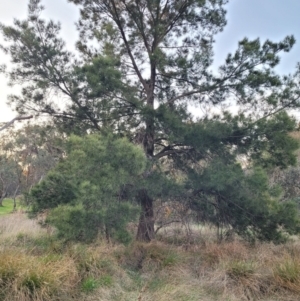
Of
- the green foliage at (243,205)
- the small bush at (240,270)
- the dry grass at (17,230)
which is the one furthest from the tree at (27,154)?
the small bush at (240,270)

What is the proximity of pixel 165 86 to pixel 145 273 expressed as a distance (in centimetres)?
462

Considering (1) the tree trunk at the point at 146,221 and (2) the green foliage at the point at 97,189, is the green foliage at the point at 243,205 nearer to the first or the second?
(1) the tree trunk at the point at 146,221

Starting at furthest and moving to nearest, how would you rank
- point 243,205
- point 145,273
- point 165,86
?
point 165,86
point 243,205
point 145,273

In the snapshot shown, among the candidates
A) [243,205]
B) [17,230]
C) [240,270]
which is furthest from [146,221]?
[17,230]

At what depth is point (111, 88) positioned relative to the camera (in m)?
6.70

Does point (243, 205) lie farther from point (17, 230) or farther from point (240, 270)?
point (17, 230)

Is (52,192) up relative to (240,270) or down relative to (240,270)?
up

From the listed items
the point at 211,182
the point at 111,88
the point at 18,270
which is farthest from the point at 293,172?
the point at 18,270

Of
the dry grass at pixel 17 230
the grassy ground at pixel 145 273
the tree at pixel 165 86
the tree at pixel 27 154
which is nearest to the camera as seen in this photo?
the grassy ground at pixel 145 273

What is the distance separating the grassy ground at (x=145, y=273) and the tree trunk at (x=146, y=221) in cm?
60

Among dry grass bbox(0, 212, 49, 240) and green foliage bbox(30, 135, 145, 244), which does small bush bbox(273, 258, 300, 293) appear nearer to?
green foliage bbox(30, 135, 145, 244)

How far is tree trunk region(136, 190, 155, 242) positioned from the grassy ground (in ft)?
1.97

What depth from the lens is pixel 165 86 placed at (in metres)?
8.06

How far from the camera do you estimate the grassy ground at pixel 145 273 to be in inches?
162
